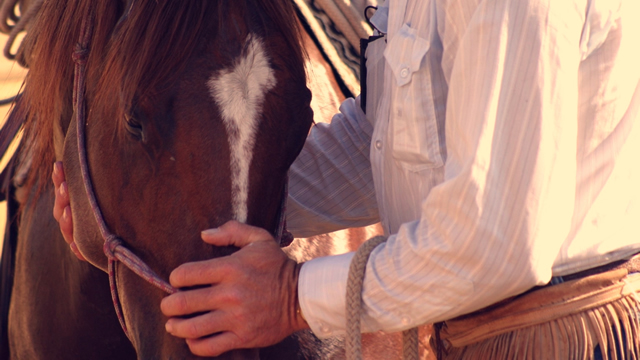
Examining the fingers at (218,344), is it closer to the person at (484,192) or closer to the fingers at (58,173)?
the person at (484,192)

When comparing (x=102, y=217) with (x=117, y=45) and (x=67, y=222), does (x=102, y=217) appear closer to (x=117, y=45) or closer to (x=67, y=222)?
(x=67, y=222)

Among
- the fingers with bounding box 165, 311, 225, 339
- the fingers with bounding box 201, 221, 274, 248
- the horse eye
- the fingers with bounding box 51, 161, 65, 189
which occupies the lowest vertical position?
the fingers with bounding box 165, 311, 225, 339

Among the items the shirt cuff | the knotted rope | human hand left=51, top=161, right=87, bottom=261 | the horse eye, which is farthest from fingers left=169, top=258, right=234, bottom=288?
the knotted rope

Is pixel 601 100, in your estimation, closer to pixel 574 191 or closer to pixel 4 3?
pixel 574 191

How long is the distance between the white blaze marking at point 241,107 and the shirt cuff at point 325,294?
0.53ft

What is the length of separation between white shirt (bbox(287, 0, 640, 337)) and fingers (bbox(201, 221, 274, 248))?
11 centimetres

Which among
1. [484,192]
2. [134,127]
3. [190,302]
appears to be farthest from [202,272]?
[484,192]

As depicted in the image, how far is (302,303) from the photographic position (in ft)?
3.94

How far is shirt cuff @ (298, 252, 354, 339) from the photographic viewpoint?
119cm

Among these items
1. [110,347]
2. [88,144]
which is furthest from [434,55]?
[110,347]

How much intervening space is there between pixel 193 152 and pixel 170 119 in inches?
3.0

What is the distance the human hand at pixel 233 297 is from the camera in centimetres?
116

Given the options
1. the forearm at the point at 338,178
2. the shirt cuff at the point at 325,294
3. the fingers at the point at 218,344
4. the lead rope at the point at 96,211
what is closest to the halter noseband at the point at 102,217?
the lead rope at the point at 96,211

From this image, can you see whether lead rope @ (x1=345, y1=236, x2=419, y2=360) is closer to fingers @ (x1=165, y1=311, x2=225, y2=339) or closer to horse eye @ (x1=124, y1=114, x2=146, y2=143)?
fingers @ (x1=165, y1=311, x2=225, y2=339)
